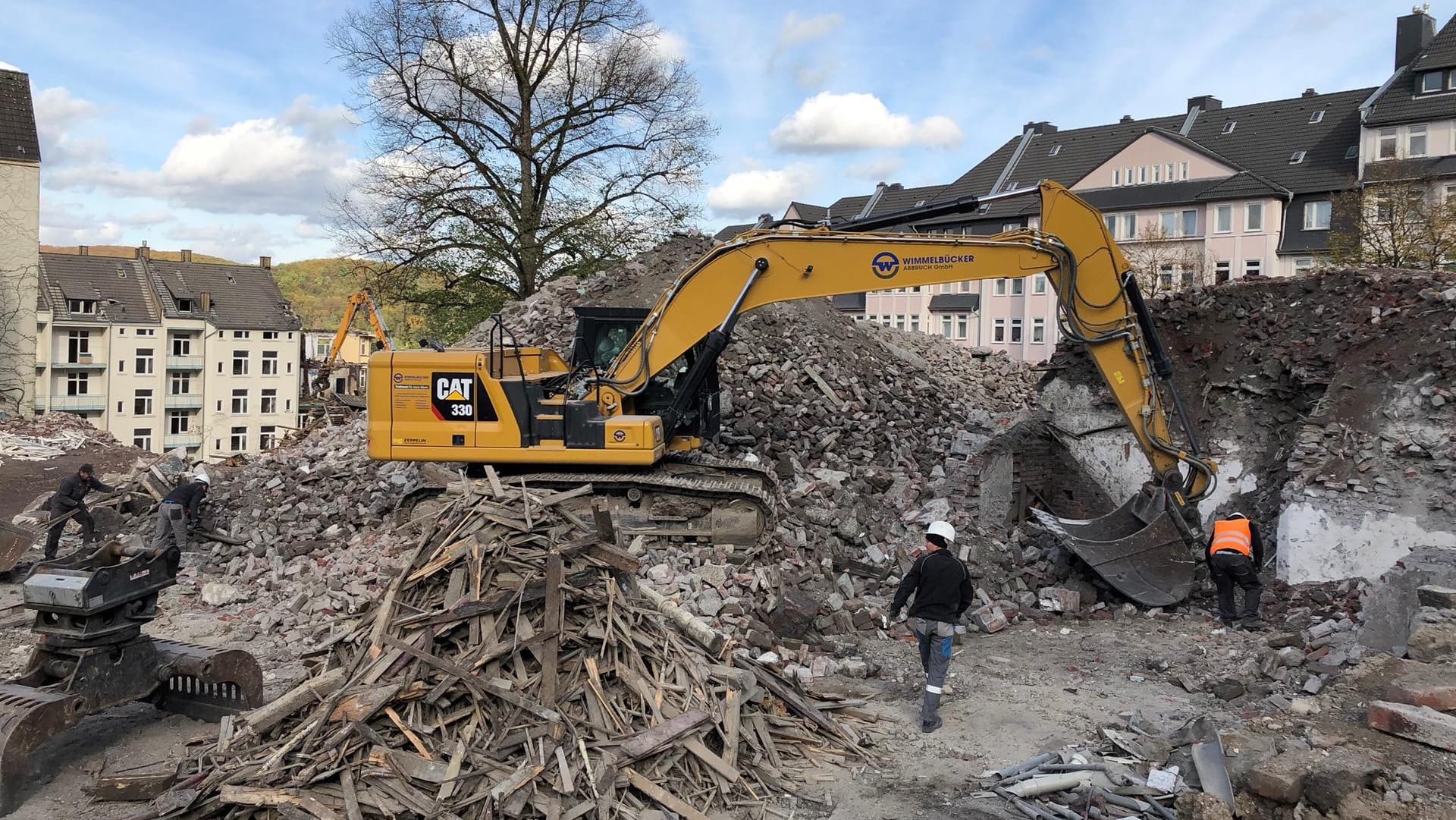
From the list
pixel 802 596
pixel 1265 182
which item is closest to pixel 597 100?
pixel 802 596

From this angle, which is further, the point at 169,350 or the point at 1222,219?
the point at 169,350

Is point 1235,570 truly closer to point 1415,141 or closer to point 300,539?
point 300,539

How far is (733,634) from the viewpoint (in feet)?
26.4

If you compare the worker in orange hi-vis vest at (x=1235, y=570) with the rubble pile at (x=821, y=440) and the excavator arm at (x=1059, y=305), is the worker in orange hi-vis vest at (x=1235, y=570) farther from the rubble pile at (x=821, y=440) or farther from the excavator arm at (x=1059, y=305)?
the rubble pile at (x=821, y=440)

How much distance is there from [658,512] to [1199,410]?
22.8 feet

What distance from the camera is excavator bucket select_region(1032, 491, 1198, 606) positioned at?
9.77 m

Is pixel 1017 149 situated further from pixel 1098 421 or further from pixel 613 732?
pixel 613 732

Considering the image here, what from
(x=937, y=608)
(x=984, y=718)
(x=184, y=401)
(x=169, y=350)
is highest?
(x=169, y=350)

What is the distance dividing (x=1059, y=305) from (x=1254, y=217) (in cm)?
2994

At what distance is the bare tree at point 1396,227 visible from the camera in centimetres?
1972

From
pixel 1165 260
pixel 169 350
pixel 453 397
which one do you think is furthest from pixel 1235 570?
pixel 169 350

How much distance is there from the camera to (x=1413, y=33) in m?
34.8

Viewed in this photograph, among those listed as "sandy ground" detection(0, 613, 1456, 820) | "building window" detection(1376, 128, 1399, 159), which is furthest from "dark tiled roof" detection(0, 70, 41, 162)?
"building window" detection(1376, 128, 1399, 159)

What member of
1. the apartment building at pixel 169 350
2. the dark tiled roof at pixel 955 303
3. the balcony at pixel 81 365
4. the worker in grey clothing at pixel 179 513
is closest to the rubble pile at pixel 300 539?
the worker in grey clothing at pixel 179 513
